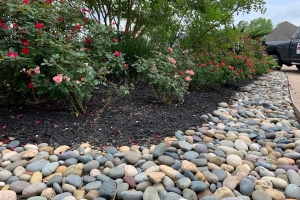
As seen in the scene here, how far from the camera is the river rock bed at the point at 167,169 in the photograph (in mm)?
1510

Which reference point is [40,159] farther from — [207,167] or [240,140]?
[240,140]

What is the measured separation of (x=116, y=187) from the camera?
154 centimetres

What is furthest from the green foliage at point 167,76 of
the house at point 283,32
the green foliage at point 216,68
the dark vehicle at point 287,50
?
the house at point 283,32

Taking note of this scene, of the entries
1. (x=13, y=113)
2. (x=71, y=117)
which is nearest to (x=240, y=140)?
(x=71, y=117)

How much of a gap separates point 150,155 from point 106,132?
53 cm

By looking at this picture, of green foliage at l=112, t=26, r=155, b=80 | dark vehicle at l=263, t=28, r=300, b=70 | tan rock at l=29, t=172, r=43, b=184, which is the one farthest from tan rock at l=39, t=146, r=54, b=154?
dark vehicle at l=263, t=28, r=300, b=70

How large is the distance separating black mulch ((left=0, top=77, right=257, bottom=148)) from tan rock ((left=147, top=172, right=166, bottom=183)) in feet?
1.93

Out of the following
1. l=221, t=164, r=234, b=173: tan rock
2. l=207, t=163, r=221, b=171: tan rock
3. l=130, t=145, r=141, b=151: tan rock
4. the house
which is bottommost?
l=221, t=164, r=234, b=173: tan rock

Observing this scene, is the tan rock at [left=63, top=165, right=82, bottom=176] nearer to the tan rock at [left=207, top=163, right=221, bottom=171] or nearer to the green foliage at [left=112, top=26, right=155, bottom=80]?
the tan rock at [left=207, top=163, right=221, bottom=171]

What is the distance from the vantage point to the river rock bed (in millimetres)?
1510

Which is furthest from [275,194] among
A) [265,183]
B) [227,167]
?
[227,167]

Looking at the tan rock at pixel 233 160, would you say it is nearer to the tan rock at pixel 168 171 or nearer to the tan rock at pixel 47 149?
the tan rock at pixel 168 171

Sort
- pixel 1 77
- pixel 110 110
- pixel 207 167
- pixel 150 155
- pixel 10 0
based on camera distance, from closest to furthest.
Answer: pixel 207 167
pixel 150 155
pixel 10 0
pixel 1 77
pixel 110 110

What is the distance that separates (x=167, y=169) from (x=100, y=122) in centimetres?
99
